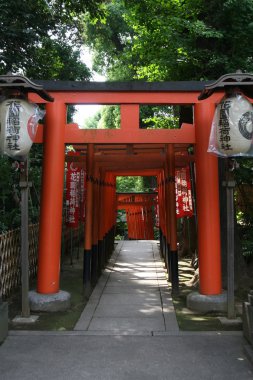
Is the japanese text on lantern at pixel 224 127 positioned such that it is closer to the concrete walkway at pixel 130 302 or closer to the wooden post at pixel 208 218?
the wooden post at pixel 208 218

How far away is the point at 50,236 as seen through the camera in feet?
23.5

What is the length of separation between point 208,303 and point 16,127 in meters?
4.19

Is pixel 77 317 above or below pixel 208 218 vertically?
below

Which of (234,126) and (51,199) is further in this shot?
(51,199)

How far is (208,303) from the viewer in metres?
6.81

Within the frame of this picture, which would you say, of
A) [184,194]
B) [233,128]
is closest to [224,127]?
[233,128]

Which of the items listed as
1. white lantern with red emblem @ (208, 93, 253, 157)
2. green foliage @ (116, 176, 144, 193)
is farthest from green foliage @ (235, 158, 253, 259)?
green foliage @ (116, 176, 144, 193)

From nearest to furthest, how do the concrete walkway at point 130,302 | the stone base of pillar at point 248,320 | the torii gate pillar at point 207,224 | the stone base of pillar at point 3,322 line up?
1. the stone base of pillar at point 248,320
2. the stone base of pillar at point 3,322
3. the concrete walkway at point 130,302
4. the torii gate pillar at point 207,224

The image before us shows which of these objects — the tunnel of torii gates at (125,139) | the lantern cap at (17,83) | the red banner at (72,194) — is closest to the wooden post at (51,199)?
the tunnel of torii gates at (125,139)

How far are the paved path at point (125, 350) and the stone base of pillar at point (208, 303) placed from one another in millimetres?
429

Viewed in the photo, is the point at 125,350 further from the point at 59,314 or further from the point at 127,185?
the point at 127,185

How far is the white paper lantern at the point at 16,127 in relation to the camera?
6066 millimetres

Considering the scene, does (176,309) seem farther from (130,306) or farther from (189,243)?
(189,243)

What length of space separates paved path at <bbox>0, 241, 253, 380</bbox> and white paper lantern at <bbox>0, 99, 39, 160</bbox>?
2.64 metres
